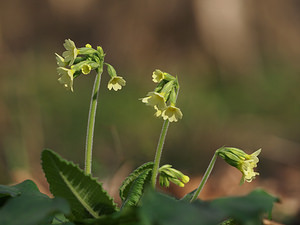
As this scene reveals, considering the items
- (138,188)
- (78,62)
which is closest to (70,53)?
(78,62)

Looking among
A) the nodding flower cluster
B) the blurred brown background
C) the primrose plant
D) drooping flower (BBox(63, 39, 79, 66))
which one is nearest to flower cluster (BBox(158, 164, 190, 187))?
the primrose plant

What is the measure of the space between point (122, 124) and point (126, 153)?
A: 2.21ft

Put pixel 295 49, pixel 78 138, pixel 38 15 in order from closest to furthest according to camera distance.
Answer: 1. pixel 78 138
2. pixel 295 49
3. pixel 38 15

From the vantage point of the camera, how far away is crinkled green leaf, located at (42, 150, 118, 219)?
1.13m

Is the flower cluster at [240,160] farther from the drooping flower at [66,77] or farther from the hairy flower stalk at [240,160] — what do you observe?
the drooping flower at [66,77]

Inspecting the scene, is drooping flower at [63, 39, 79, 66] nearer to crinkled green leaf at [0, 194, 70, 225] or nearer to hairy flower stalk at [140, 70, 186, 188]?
hairy flower stalk at [140, 70, 186, 188]

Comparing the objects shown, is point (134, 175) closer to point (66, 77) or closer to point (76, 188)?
point (76, 188)

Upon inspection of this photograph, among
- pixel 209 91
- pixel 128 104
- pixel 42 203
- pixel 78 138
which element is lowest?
pixel 42 203

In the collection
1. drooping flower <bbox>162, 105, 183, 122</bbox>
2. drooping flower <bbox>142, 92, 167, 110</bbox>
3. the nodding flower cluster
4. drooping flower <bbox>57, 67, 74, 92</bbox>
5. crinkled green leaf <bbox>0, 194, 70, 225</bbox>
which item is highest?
the nodding flower cluster

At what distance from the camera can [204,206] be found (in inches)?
36.2

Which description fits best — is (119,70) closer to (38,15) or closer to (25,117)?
(38,15)

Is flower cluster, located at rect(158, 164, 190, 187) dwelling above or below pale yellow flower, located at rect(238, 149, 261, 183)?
below

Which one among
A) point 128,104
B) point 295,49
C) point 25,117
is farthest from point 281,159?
point 295,49

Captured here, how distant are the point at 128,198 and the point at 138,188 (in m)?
0.03
